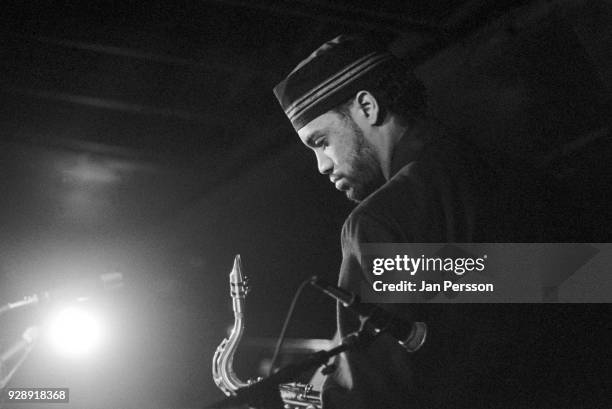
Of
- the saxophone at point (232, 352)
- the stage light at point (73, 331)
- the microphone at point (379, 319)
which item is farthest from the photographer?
the stage light at point (73, 331)

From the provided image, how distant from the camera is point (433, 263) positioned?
350cm

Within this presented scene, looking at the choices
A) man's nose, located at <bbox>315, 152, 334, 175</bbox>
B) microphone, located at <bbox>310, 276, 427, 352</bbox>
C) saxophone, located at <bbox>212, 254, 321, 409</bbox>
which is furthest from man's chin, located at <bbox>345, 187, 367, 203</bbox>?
microphone, located at <bbox>310, 276, 427, 352</bbox>

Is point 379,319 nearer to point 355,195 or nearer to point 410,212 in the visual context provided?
point 410,212

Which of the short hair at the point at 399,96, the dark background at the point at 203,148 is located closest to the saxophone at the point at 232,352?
the dark background at the point at 203,148

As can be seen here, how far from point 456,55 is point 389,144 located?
0.87 metres

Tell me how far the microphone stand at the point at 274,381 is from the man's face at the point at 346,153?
1.24 metres

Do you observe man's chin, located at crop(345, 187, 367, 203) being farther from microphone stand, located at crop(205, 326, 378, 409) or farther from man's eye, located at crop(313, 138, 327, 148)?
microphone stand, located at crop(205, 326, 378, 409)

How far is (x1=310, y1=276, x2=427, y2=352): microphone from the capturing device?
2.60m

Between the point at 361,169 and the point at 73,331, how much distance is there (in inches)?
114

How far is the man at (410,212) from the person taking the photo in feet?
10.3

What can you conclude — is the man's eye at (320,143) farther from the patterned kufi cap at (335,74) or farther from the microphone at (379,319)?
the microphone at (379,319)

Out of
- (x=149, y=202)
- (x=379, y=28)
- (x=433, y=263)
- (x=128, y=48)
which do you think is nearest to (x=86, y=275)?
(x=149, y=202)

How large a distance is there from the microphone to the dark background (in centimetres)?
119

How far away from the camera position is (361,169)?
3.80 meters
